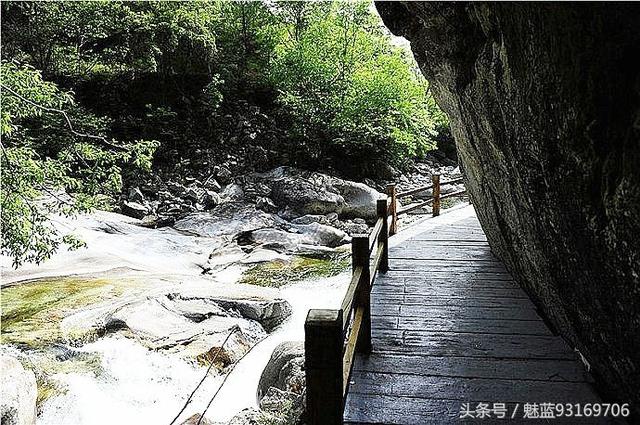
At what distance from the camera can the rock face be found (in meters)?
1.63

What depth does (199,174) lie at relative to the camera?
1688 centimetres

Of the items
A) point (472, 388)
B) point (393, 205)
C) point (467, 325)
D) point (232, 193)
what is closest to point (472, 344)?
point (467, 325)

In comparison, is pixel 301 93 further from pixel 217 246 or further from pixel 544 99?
pixel 544 99

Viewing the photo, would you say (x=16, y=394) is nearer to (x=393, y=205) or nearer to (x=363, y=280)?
(x=363, y=280)

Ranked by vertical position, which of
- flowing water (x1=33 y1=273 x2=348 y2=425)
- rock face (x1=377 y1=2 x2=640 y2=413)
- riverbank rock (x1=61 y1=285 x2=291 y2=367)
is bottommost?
flowing water (x1=33 y1=273 x2=348 y2=425)

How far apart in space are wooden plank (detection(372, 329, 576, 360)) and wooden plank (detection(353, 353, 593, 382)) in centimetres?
9

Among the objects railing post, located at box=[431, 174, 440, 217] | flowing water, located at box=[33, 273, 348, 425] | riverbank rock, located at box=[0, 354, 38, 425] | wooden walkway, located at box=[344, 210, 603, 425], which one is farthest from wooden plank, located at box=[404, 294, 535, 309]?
railing post, located at box=[431, 174, 440, 217]

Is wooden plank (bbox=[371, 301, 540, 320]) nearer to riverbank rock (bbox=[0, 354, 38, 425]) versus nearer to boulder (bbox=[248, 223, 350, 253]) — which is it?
riverbank rock (bbox=[0, 354, 38, 425])

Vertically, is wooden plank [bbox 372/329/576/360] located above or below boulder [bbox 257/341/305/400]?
above

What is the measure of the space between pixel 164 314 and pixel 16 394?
2.33m

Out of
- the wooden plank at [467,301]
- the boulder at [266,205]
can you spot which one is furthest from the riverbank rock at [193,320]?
the boulder at [266,205]

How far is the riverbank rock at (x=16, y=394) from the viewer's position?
4406mm

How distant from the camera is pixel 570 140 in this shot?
75.7 inches

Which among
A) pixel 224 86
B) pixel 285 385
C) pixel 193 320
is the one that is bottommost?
pixel 193 320
